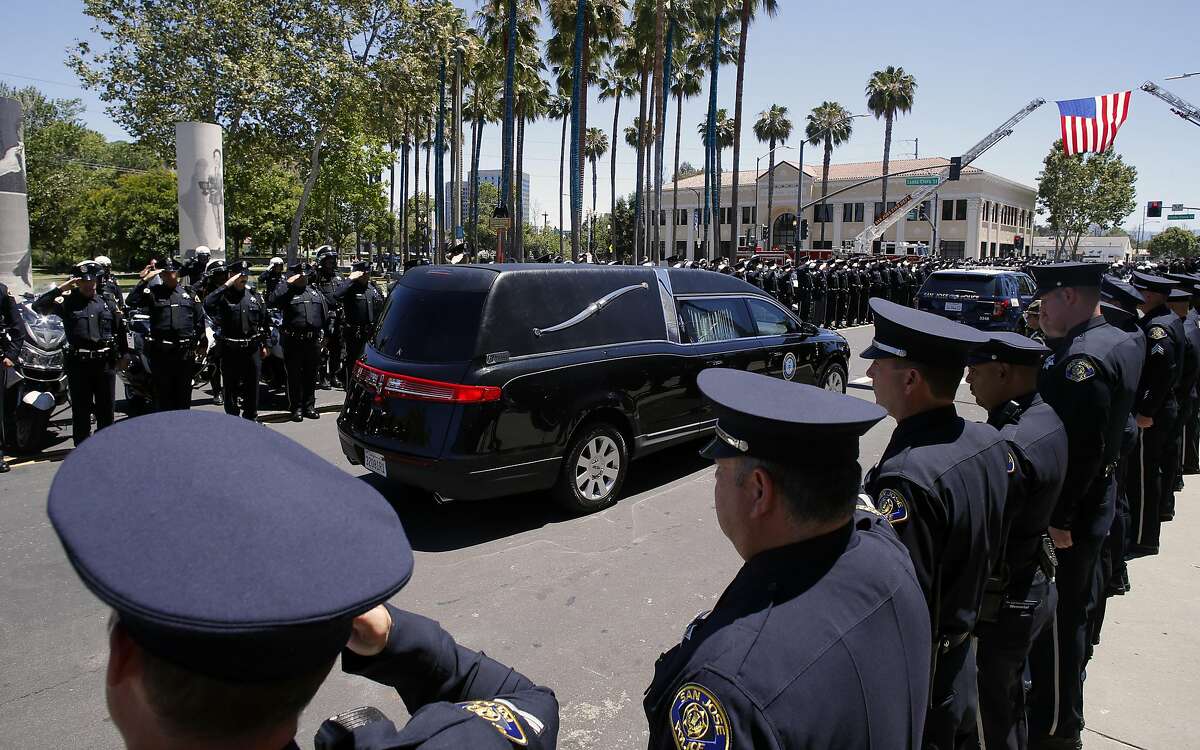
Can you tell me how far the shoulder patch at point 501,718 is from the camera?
1273 mm

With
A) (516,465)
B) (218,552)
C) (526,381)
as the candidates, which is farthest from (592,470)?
(218,552)

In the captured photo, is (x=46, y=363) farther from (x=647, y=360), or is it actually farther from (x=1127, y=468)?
(x=1127, y=468)

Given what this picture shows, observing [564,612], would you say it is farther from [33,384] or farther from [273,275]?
[273,275]

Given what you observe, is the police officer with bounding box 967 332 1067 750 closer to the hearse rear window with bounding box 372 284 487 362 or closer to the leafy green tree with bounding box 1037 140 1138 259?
the hearse rear window with bounding box 372 284 487 362

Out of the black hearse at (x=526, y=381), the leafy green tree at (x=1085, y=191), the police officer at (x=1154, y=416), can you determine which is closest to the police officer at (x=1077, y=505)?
the police officer at (x=1154, y=416)

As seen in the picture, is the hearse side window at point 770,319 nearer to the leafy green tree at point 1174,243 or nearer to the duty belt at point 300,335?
the duty belt at point 300,335

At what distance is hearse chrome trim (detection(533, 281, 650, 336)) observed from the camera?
19.5 ft

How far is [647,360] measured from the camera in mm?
6562

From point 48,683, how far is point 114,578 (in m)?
3.86

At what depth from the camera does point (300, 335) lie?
9.45 m

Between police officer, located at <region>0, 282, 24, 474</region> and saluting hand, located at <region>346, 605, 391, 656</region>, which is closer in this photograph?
saluting hand, located at <region>346, 605, 391, 656</region>

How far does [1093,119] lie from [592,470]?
2924 centimetres

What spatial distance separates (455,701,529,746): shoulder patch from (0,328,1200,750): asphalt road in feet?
7.31

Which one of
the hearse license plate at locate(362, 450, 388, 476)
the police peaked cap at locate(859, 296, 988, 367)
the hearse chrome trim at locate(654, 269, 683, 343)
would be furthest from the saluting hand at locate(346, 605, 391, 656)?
the hearse chrome trim at locate(654, 269, 683, 343)
